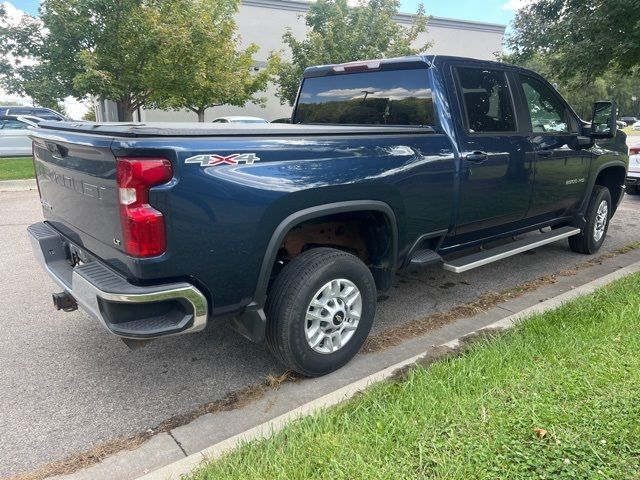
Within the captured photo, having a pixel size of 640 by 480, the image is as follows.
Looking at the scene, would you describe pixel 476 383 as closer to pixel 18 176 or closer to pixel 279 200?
pixel 279 200

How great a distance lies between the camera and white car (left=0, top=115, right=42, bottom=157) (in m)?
15.9

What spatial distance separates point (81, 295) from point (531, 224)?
13.3 feet

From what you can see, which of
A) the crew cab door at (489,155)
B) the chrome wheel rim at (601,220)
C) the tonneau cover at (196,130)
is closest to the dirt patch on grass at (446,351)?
the crew cab door at (489,155)

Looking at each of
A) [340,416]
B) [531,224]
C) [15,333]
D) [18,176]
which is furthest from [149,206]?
[18,176]

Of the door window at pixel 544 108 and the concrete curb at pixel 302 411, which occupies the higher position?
the door window at pixel 544 108

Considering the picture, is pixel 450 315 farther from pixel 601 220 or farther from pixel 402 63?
pixel 601 220

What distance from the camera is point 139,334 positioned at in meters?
2.52

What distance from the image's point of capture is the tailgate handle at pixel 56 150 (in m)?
3.00

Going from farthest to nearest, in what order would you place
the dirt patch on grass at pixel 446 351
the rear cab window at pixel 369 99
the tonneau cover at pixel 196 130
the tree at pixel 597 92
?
1. the tree at pixel 597 92
2. the rear cab window at pixel 369 99
3. the dirt patch on grass at pixel 446 351
4. the tonneau cover at pixel 196 130

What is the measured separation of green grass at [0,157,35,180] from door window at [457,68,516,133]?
1142cm

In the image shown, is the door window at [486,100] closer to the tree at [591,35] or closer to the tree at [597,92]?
the tree at [591,35]

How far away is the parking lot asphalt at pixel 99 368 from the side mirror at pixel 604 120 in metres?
1.64

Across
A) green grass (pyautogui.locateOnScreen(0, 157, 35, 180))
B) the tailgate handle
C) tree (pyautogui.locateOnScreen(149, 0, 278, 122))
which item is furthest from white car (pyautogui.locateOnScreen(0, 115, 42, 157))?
the tailgate handle

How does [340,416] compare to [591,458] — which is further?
[340,416]
